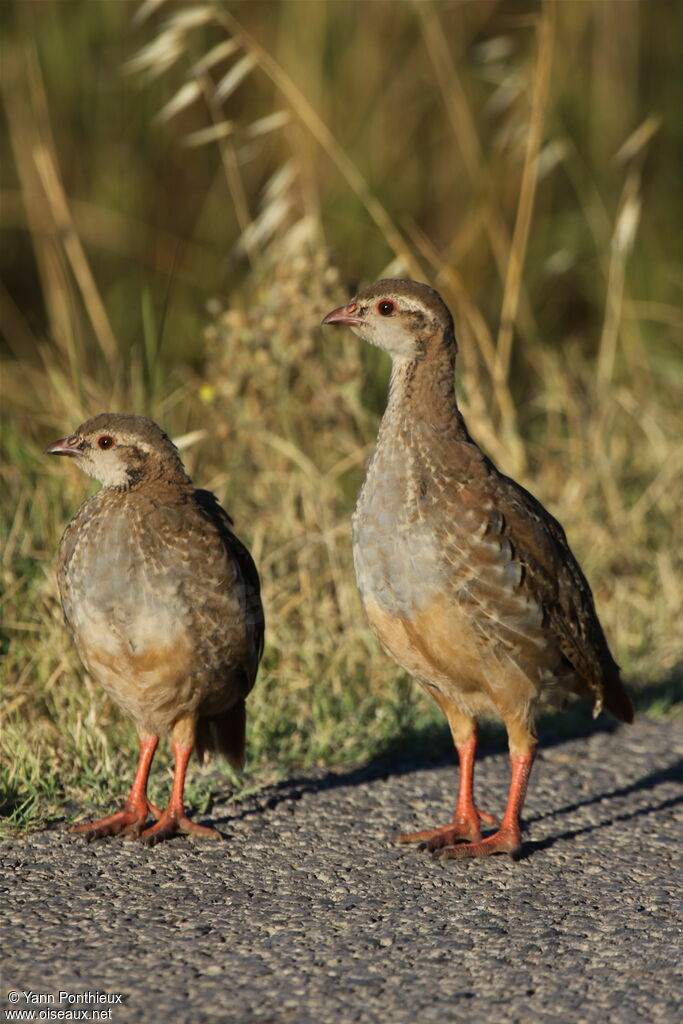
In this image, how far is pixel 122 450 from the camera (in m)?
5.26

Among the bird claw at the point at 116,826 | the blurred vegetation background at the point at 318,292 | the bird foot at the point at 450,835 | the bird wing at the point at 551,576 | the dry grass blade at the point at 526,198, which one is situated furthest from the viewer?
the dry grass blade at the point at 526,198

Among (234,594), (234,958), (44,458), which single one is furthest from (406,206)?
(234,958)

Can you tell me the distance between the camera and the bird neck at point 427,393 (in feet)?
17.3

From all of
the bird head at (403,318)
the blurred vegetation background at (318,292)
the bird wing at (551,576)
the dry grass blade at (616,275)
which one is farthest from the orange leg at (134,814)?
the dry grass blade at (616,275)

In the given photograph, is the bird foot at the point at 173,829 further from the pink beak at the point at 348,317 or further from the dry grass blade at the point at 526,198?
the dry grass blade at the point at 526,198

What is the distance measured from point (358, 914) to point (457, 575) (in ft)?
3.96

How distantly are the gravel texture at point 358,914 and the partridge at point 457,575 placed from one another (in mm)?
294

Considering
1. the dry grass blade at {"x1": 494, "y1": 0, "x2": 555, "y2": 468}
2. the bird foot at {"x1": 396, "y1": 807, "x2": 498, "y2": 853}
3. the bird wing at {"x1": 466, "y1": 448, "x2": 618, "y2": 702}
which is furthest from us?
the dry grass blade at {"x1": 494, "y1": 0, "x2": 555, "y2": 468}

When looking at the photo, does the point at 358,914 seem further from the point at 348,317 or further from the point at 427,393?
the point at 348,317

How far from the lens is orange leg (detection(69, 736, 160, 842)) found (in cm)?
488

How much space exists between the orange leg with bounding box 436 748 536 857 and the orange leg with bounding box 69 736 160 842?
0.99 m

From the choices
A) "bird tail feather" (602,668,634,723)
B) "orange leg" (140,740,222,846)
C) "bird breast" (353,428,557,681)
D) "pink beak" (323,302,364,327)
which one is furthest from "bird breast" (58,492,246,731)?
"bird tail feather" (602,668,634,723)

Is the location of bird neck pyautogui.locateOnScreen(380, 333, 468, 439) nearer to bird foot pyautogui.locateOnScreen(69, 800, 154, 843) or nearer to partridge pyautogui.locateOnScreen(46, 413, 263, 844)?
partridge pyautogui.locateOnScreen(46, 413, 263, 844)

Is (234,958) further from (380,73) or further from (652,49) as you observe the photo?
(652,49)
